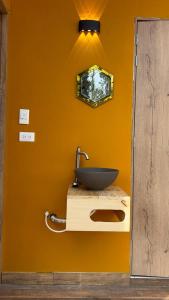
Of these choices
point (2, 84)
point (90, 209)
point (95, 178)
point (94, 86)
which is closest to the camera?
point (90, 209)

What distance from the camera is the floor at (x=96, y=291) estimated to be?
295 centimetres

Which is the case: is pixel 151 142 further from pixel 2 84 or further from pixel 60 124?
pixel 2 84

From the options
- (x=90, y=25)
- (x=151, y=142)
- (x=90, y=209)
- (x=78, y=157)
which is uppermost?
(x=90, y=25)

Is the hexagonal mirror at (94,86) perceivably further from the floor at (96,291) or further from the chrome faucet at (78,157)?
the floor at (96,291)

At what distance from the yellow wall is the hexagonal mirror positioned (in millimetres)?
49

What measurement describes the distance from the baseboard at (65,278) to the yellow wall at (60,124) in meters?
0.05

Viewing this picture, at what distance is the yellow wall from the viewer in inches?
124

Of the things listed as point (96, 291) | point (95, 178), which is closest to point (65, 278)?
point (96, 291)

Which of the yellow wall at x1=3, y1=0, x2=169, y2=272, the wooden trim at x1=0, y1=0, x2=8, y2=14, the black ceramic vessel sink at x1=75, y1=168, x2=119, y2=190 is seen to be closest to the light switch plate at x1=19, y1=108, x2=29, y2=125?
the yellow wall at x1=3, y1=0, x2=169, y2=272

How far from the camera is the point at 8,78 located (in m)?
A: 3.15

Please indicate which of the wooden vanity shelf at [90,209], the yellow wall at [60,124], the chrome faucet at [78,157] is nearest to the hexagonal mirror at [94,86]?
the yellow wall at [60,124]

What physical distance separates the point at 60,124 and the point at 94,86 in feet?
1.35

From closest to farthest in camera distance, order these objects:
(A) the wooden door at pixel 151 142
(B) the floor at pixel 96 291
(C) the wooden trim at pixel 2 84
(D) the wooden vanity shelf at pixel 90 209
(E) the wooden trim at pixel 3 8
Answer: (D) the wooden vanity shelf at pixel 90 209, (E) the wooden trim at pixel 3 8, (B) the floor at pixel 96 291, (C) the wooden trim at pixel 2 84, (A) the wooden door at pixel 151 142

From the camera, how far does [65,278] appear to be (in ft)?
10.4
